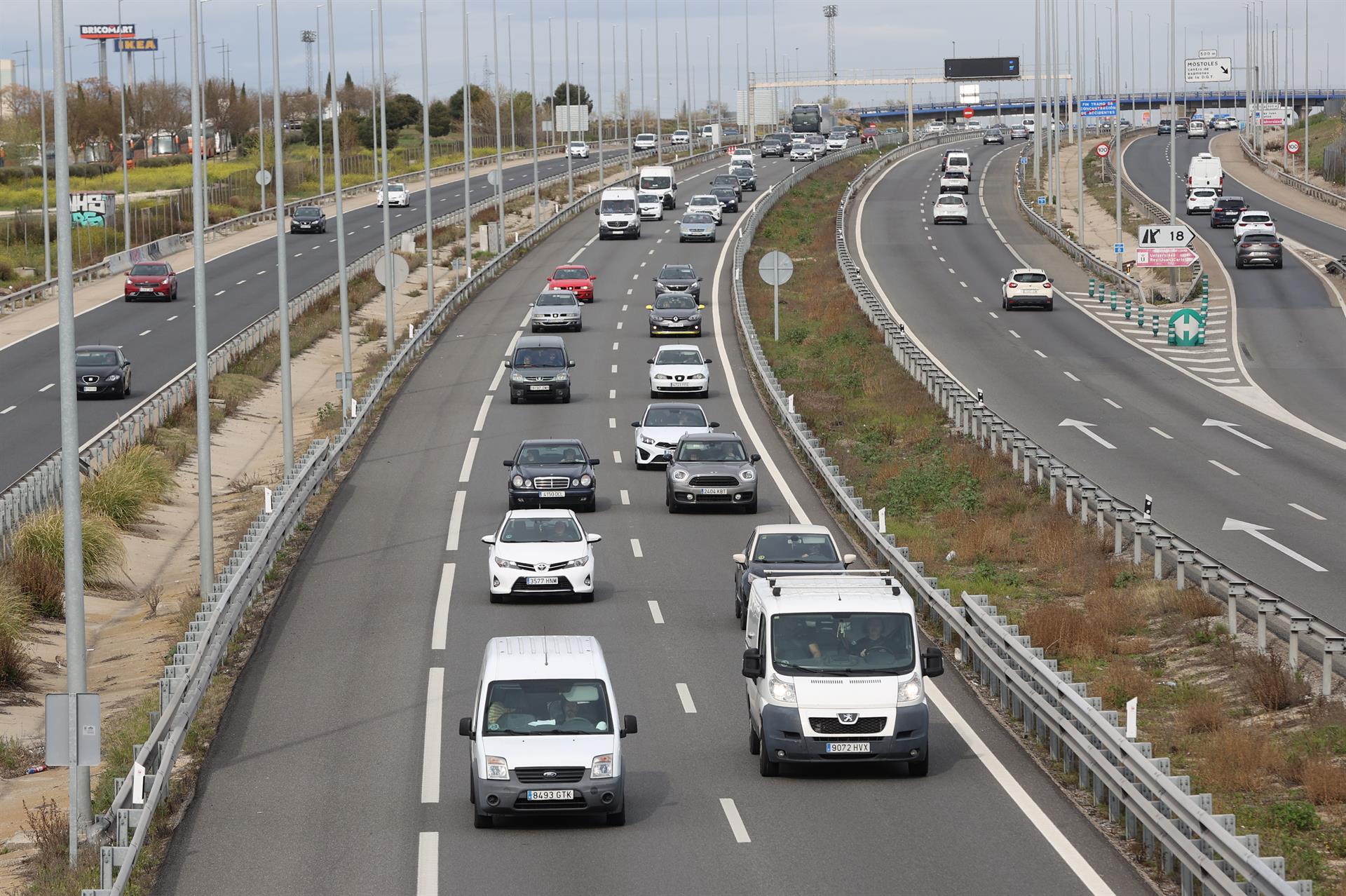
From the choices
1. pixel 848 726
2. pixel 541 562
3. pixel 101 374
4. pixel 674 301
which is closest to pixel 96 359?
pixel 101 374

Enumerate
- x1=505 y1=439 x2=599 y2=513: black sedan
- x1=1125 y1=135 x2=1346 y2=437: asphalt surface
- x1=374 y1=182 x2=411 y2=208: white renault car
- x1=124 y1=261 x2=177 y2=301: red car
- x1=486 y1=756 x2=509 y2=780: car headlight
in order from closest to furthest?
x1=486 y1=756 x2=509 y2=780: car headlight < x1=505 y1=439 x2=599 y2=513: black sedan < x1=1125 y1=135 x2=1346 y2=437: asphalt surface < x1=124 y1=261 x2=177 y2=301: red car < x1=374 y1=182 x2=411 y2=208: white renault car

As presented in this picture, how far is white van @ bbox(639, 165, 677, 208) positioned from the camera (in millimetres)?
99812

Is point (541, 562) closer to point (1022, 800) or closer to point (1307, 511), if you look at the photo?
point (1022, 800)

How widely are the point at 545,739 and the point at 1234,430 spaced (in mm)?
30331

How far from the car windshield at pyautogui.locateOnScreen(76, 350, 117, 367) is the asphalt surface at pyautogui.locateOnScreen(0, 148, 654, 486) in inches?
40.2

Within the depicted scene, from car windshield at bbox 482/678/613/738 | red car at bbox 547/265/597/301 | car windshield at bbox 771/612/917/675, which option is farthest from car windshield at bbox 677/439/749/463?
red car at bbox 547/265/597/301

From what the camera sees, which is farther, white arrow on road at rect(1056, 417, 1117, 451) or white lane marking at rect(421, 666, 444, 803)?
white arrow on road at rect(1056, 417, 1117, 451)

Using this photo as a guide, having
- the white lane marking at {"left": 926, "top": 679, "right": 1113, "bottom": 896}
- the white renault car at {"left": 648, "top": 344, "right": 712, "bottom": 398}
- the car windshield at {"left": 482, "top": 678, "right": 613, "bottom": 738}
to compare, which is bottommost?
the white lane marking at {"left": 926, "top": 679, "right": 1113, "bottom": 896}

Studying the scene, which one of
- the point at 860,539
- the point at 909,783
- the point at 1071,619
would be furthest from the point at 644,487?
the point at 909,783

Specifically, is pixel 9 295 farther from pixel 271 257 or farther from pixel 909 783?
pixel 909 783

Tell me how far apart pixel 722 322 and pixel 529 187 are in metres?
57.4

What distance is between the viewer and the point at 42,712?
24.3m

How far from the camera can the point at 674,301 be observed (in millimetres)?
59125

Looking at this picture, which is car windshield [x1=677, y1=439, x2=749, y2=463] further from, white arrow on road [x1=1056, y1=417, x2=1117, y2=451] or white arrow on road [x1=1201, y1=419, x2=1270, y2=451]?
white arrow on road [x1=1201, y1=419, x2=1270, y2=451]
